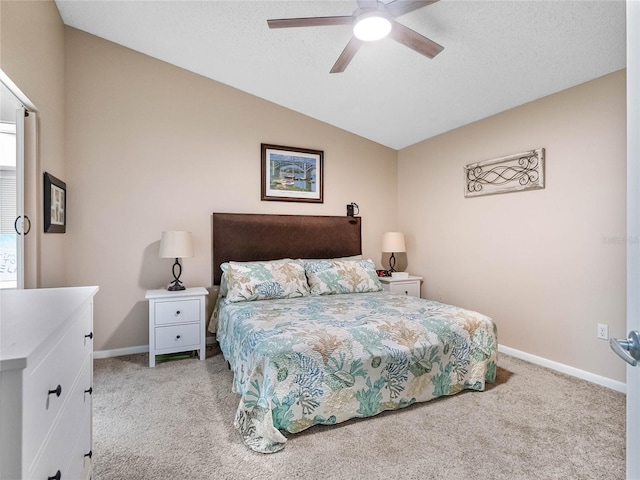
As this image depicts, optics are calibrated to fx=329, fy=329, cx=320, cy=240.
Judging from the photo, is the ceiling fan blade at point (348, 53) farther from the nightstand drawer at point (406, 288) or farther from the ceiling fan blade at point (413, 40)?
the nightstand drawer at point (406, 288)

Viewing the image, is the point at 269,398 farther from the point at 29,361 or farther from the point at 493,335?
the point at 493,335

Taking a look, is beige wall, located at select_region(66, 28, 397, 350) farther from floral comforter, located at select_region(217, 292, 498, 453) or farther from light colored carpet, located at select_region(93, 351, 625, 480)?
floral comforter, located at select_region(217, 292, 498, 453)

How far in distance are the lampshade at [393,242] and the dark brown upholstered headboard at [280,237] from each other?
336 millimetres

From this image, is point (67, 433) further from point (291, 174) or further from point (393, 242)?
point (393, 242)

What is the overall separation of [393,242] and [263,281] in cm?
187

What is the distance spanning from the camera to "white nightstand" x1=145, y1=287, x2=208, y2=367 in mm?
2949

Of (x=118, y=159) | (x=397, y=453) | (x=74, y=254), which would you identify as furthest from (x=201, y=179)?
(x=397, y=453)

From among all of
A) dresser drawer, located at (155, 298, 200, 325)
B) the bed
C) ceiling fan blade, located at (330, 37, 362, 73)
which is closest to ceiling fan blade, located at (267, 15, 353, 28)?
ceiling fan blade, located at (330, 37, 362, 73)

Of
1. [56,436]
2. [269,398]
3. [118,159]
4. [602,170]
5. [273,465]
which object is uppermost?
[118,159]

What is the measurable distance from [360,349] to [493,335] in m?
1.14

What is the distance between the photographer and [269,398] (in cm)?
180

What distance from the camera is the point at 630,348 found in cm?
74

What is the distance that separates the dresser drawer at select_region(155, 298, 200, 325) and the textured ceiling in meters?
2.35

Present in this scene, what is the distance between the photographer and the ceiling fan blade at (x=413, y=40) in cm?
191
